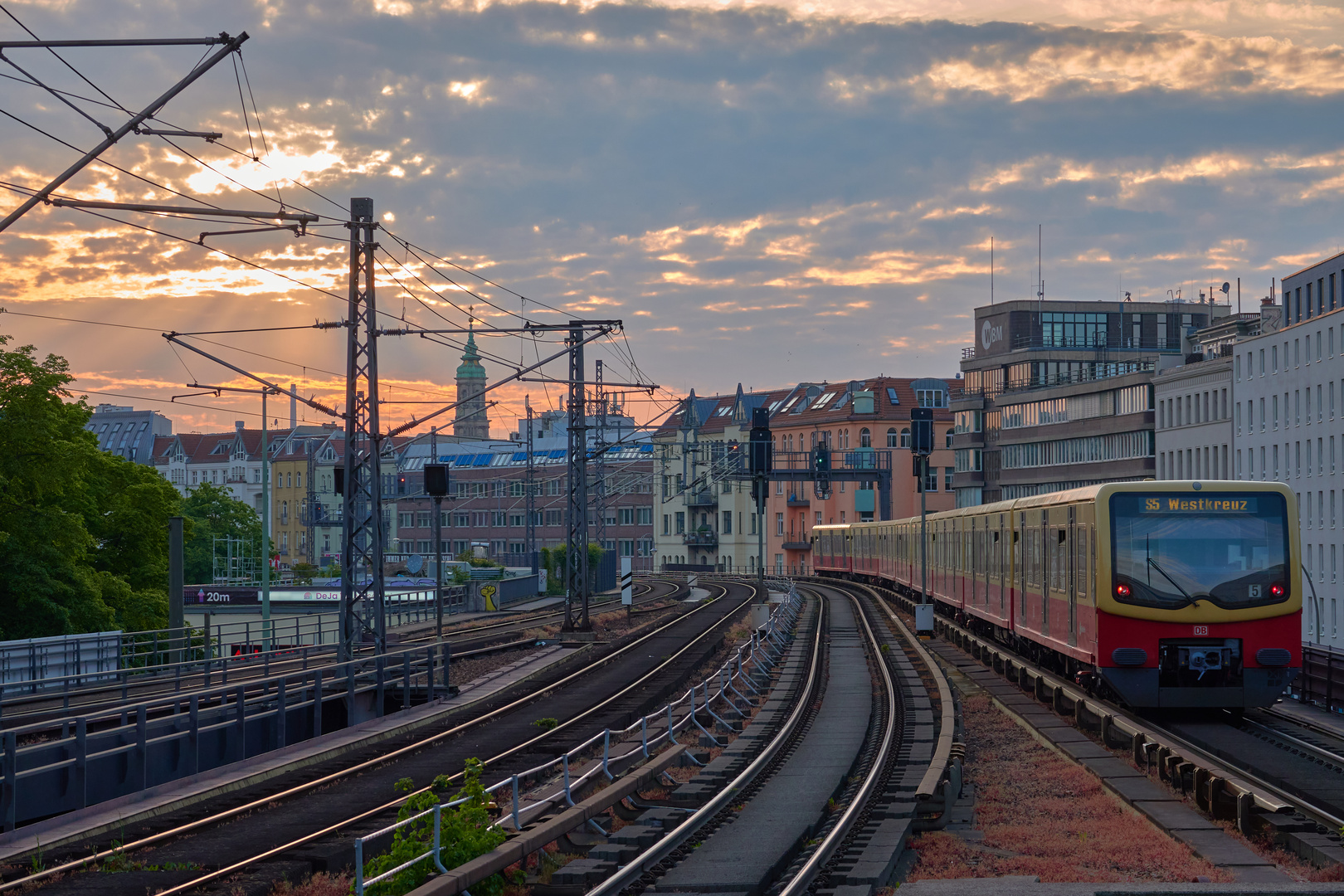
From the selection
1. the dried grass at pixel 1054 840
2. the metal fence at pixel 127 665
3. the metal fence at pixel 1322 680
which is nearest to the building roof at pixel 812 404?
the metal fence at pixel 127 665

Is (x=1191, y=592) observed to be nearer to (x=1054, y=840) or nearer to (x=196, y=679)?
(x=1054, y=840)

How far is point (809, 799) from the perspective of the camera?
55.8ft

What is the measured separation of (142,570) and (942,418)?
275 feet

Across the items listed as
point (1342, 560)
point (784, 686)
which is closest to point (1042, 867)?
point (784, 686)

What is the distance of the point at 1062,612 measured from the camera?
2400 cm

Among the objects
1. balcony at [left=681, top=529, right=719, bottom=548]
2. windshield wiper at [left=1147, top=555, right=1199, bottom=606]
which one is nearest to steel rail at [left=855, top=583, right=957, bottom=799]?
windshield wiper at [left=1147, top=555, right=1199, bottom=606]

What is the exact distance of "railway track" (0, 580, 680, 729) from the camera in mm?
25109

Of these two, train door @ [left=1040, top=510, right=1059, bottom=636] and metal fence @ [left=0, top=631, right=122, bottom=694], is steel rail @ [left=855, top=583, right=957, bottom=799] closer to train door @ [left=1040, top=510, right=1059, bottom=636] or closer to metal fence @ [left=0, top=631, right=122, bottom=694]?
train door @ [left=1040, top=510, right=1059, bottom=636]

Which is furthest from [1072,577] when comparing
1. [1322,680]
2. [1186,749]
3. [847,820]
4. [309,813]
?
[309,813]

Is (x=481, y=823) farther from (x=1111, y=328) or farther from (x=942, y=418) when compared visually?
(x=942, y=418)

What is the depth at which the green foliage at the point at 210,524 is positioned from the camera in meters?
110

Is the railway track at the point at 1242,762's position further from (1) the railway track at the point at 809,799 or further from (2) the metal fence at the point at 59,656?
(2) the metal fence at the point at 59,656

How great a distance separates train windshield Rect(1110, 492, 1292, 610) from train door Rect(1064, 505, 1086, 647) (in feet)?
6.23

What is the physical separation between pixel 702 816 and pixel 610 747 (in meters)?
6.43
